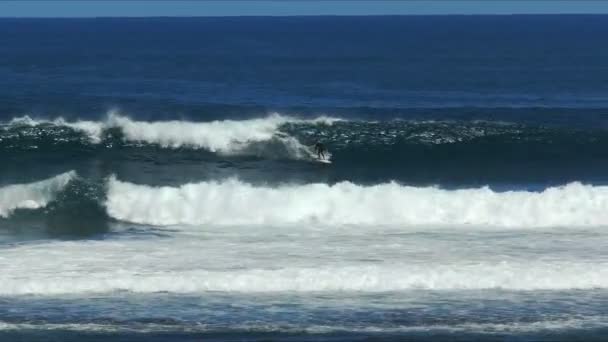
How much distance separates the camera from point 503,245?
959 inches

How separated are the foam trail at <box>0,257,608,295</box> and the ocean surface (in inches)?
1.9

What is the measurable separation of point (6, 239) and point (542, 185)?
15.5 m

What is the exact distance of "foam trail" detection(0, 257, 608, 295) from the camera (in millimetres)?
20797

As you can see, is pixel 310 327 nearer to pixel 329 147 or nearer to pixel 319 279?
pixel 319 279

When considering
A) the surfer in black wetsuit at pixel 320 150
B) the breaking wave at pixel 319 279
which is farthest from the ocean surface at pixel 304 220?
the surfer in black wetsuit at pixel 320 150

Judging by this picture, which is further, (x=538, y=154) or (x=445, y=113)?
(x=445, y=113)

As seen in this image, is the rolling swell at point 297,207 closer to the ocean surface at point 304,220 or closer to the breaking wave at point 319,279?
the ocean surface at point 304,220

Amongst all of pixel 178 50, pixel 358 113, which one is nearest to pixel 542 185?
pixel 358 113

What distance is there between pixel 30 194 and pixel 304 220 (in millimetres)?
7253

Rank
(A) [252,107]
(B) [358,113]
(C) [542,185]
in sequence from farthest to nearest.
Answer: (A) [252,107]
(B) [358,113]
(C) [542,185]

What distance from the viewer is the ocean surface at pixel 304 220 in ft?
63.0

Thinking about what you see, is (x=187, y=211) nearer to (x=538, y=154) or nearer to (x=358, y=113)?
(x=538, y=154)

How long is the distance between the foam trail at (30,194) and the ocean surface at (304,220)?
0.17 feet

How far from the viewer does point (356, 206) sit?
2792 centimetres
